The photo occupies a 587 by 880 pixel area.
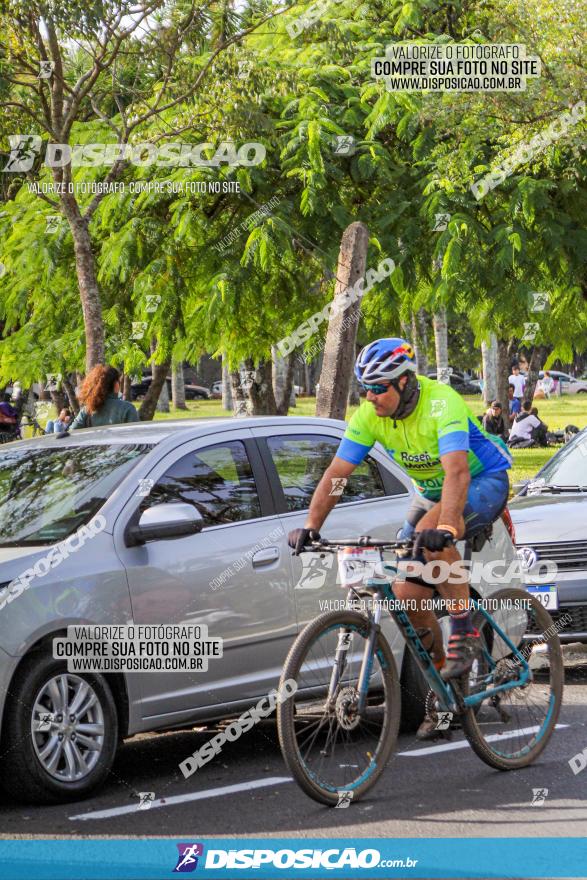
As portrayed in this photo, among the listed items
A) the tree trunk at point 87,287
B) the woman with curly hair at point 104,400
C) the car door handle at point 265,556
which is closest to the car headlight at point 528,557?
the woman with curly hair at point 104,400

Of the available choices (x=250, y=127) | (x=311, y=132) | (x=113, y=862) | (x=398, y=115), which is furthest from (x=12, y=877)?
(x=398, y=115)

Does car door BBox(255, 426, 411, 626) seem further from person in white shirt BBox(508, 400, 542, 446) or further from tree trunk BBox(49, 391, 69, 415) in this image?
person in white shirt BBox(508, 400, 542, 446)

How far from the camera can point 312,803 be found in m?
6.13

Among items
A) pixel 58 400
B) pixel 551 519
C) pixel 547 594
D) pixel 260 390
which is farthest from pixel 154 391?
pixel 58 400

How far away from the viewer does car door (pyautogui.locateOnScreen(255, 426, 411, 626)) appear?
23.6 feet

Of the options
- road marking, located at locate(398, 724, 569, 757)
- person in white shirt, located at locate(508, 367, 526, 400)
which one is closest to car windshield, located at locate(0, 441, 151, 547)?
road marking, located at locate(398, 724, 569, 757)

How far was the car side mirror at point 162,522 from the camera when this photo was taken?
6457 millimetres

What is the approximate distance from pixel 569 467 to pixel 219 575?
4.85 metres

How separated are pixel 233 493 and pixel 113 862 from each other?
2.31 meters

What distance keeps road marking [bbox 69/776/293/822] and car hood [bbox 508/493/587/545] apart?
140 inches

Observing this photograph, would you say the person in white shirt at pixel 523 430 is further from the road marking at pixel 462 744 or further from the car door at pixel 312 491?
the road marking at pixel 462 744

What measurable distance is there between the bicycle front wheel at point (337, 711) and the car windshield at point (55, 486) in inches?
56.4

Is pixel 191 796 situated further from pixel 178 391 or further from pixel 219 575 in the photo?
pixel 178 391

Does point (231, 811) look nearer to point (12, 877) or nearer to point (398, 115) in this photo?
point (12, 877)
